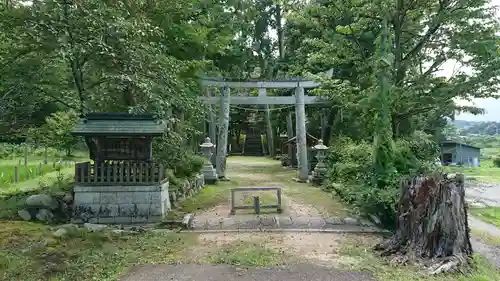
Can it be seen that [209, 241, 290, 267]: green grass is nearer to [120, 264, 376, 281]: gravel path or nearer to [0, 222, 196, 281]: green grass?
[120, 264, 376, 281]: gravel path

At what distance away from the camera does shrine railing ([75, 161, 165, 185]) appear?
29.8 feet

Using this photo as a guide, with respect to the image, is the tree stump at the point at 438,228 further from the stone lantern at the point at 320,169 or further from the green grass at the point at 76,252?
the stone lantern at the point at 320,169

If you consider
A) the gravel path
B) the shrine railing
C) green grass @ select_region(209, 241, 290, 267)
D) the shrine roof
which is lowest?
the gravel path

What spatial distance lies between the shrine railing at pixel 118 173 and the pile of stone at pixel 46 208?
0.69 meters

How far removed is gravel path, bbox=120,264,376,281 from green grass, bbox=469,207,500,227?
6554 mm

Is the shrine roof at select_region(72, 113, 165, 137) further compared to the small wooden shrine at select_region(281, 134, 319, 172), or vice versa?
the small wooden shrine at select_region(281, 134, 319, 172)

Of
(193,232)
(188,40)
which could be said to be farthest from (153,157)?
(188,40)

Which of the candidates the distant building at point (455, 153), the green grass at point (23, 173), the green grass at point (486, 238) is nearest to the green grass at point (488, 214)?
the green grass at point (486, 238)

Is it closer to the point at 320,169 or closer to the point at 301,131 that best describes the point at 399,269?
the point at 320,169

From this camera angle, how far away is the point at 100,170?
915 centimetres

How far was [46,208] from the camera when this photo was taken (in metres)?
9.02

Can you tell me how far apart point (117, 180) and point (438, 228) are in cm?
679

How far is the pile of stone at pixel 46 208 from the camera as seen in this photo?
8.83m

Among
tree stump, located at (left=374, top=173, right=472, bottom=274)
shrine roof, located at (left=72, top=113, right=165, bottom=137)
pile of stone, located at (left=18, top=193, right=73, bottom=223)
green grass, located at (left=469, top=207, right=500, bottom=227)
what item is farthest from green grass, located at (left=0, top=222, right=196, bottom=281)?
green grass, located at (left=469, top=207, right=500, bottom=227)
